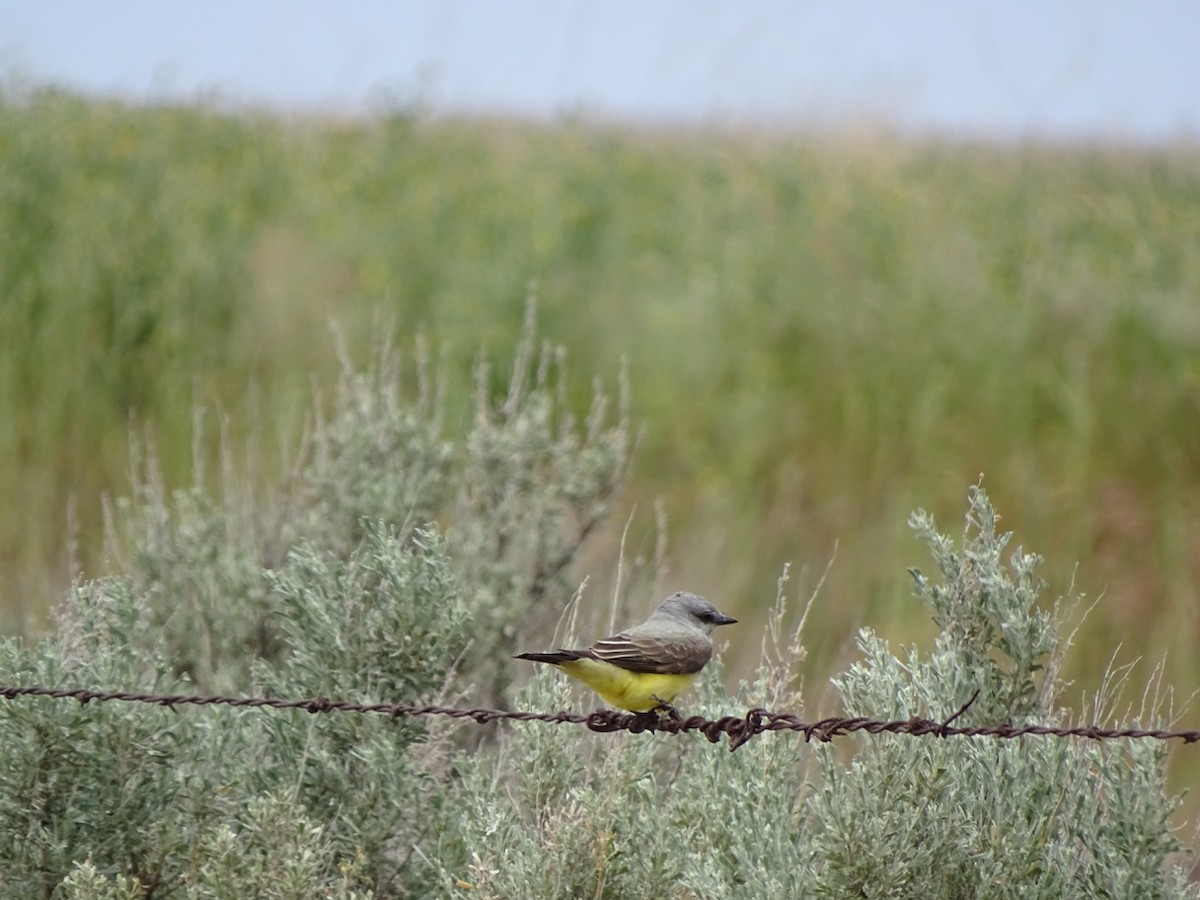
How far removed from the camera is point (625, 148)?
1625 cm

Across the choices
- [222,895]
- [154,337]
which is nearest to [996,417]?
Answer: [154,337]

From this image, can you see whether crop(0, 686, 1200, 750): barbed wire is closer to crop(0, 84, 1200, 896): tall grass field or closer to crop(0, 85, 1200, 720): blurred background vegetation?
crop(0, 84, 1200, 896): tall grass field

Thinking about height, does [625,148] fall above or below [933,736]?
above

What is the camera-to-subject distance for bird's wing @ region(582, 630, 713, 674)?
4090mm

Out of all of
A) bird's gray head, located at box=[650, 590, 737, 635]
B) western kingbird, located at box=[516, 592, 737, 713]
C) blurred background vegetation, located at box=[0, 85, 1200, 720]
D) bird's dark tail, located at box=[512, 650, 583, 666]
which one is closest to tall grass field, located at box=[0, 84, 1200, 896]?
blurred background vegetation, located at box=[0, 85, 1200, 720]

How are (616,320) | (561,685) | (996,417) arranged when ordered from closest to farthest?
(561,685), (996,417), (616,320)

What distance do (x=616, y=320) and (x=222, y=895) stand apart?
8.16m

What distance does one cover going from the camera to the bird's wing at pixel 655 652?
409 cm

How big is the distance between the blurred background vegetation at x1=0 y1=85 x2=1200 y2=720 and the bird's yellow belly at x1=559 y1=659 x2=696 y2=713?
139 inches

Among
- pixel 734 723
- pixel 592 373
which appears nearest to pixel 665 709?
pixel 734 723

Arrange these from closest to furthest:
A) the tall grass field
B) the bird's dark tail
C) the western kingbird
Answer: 1. the bird's dark tail
2. the western kingbird
3. the tall grass field

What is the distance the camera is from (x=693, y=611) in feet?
15.3

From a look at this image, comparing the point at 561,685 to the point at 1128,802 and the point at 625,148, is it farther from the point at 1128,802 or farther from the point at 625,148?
the point at 625,148

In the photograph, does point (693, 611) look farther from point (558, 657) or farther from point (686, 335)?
point (686, 335)
